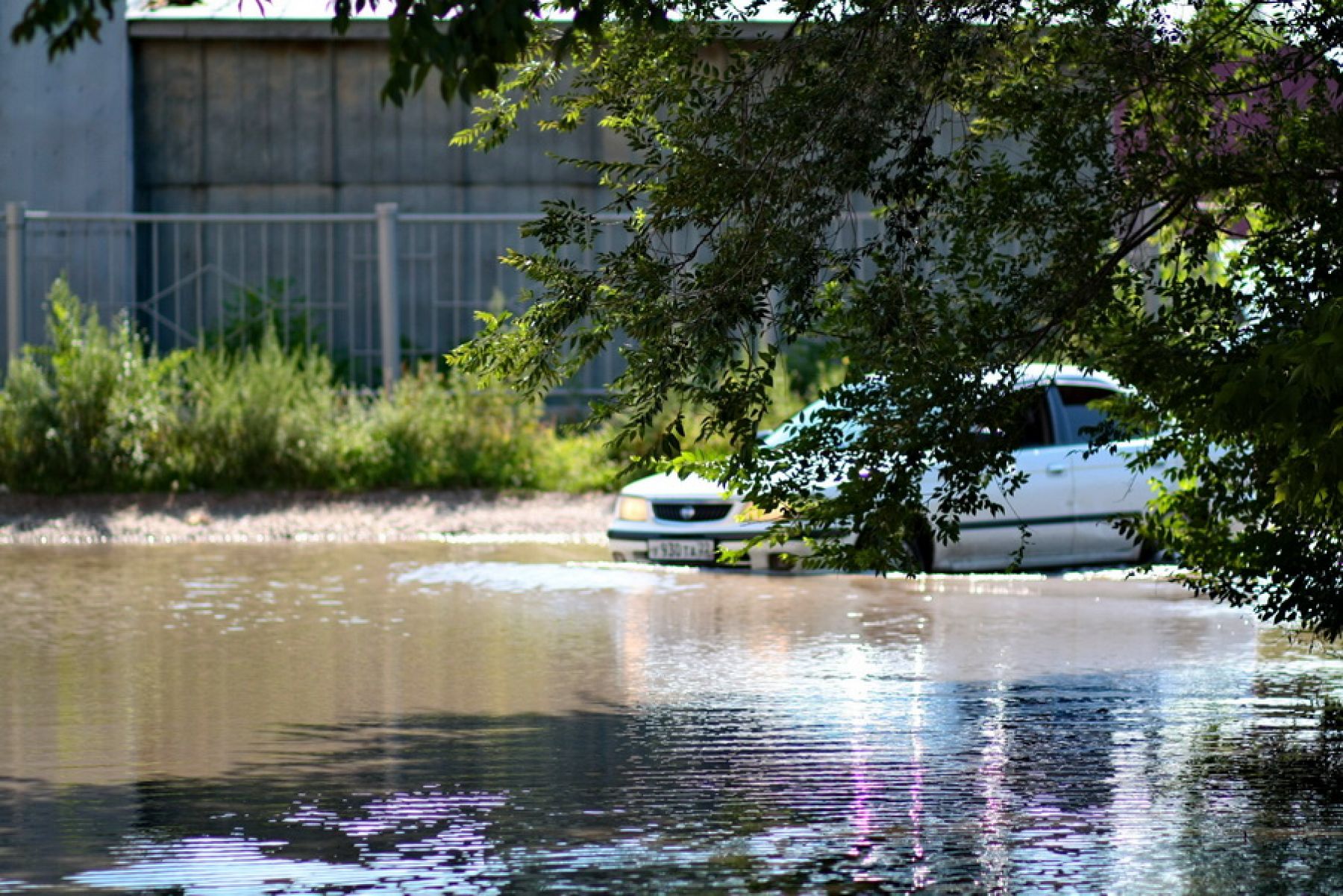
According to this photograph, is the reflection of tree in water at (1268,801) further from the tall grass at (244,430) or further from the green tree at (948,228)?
the tall grass at (244,430)

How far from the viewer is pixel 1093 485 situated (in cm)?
1588

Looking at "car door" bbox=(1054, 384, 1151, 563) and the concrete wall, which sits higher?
the concrete wall

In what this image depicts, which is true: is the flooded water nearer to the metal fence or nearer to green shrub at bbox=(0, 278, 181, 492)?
green shrub at bbox=(0, 278, 181, 492)

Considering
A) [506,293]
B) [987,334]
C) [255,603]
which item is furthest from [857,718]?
[506,293]

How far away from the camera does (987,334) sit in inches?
380

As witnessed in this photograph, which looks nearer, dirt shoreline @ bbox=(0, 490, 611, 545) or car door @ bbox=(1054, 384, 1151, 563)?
car door @ bbox=(1054, 384, 1151, 563)

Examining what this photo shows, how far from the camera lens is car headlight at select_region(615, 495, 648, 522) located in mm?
16156

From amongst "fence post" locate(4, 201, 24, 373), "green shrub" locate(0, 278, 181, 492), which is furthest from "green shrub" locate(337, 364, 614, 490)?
"fence post" locate(4, 201, 24, 373)

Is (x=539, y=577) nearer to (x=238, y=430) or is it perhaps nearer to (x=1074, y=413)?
(x=1074, y=413)

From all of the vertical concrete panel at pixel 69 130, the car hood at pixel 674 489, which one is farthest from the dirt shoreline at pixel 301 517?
the vertical concrete panel at pixel 69 130

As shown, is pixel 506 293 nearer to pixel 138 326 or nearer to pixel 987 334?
pixel 138 326

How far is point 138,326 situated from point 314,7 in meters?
4.30

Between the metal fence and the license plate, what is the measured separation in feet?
28.4

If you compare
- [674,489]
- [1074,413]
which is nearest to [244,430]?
[674,489]
